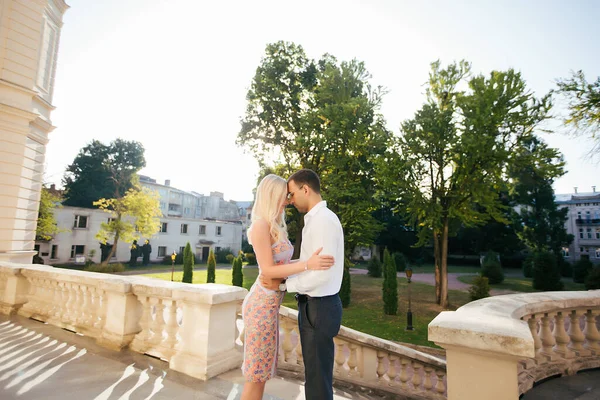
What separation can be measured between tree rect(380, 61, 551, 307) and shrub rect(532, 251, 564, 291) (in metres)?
10.0

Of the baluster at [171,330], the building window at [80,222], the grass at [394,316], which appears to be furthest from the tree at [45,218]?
the baluster at [171,330]

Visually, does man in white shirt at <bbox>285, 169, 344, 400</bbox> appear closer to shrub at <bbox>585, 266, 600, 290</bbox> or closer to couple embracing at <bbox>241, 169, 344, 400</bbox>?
couple embracing at <bbox>241, 169, 344, 400</bbox>

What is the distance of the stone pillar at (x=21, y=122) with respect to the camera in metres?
9.16

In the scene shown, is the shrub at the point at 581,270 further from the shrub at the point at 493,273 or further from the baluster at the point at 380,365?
the baluster at the point at 380,365

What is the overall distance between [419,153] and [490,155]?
3312mm

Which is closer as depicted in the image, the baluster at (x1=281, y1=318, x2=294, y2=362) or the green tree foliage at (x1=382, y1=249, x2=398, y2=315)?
the baluster at (x1=281, y1=318, x2=294, y2=362)

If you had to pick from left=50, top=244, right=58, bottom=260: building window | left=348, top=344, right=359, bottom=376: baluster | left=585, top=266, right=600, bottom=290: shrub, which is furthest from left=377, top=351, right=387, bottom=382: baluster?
left=50, top=244, right=58, bottom=260: building window

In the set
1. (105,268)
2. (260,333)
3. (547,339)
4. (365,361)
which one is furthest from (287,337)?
(105,268)

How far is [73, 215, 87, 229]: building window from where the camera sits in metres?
31.9

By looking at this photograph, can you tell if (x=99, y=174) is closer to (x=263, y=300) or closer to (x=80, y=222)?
(x=80, y=222)

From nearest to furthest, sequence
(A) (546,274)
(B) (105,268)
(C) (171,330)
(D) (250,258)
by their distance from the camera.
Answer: (C) (171,330), (A) (546,274), (B) (105,268), (D) (250,258)

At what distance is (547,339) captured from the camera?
13.6 feet

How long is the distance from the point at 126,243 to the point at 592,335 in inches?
1586

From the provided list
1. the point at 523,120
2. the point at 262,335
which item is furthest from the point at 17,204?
the point at 523,120
